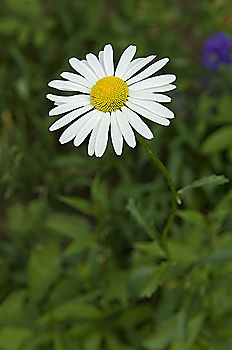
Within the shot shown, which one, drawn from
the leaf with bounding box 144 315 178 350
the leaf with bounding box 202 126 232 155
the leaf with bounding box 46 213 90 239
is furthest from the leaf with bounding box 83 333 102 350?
the leaf with bounding box 202 126 232 155

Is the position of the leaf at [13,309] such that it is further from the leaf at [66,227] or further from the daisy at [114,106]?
the daisy at [114,106]

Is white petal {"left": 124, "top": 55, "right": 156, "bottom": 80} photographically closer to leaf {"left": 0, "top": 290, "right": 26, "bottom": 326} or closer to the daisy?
the daisy

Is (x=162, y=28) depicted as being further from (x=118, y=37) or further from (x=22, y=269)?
(x=22, y=269)

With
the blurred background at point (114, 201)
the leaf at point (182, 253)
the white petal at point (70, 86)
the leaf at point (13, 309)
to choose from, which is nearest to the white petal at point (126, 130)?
the white petal at point (70, 86)

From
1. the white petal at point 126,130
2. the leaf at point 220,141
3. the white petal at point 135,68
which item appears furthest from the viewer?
the leaf at point 220,141

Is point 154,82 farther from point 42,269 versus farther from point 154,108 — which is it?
point 42,269

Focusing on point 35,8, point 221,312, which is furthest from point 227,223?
point 35,8
